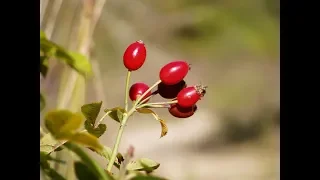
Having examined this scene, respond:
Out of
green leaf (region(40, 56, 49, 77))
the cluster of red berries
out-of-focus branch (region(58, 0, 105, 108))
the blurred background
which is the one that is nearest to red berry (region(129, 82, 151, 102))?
the cluster of red berries

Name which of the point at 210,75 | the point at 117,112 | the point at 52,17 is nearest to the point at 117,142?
the point at 117,112

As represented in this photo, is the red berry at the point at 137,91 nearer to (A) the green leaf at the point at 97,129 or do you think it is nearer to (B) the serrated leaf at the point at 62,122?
(A) the green leaf at the point at 97,129

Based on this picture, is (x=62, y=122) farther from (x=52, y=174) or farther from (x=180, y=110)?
(x=180, y=110)

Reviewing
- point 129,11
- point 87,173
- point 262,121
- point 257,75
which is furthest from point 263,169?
point 87,173

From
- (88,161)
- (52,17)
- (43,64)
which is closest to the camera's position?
(88,161)

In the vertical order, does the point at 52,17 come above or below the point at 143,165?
above
